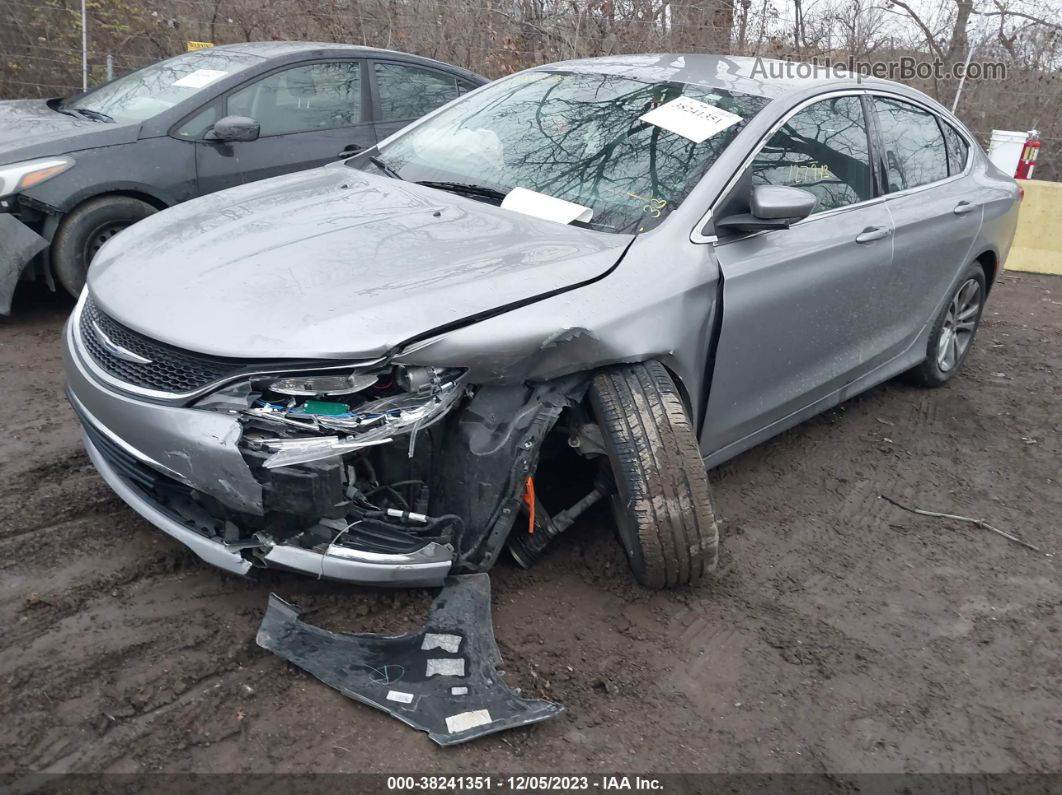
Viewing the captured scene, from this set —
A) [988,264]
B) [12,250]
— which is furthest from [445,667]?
[988,264]

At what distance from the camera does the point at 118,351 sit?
2.82 meters

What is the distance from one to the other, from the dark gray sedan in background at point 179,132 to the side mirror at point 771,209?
2997mm

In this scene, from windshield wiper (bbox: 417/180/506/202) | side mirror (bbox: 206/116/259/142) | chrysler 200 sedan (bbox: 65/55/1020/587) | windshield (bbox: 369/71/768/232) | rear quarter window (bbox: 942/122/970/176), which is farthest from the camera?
side mirror (bbox: 206/116/259/142)

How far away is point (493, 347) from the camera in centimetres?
269

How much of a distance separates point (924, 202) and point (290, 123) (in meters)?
3.89

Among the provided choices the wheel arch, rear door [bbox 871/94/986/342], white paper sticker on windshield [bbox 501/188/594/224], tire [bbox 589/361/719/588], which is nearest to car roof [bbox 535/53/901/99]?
rear door [bbox 871/94/986/342]

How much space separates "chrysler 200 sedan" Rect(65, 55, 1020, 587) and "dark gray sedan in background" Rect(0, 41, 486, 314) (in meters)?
1.77

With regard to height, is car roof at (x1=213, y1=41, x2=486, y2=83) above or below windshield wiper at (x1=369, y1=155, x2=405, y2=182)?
above

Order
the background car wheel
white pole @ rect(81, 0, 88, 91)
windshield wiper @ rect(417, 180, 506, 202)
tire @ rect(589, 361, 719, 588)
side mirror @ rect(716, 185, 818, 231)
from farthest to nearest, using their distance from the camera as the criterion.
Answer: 1. white pole @ rect(81, 0, 88, 91)
2. the background car wheel
3. windshield wiper @ rect(417, 180, 506, 202)
4. side mirror @ rect(716, 185, 818, 231)
5. tire @ rect(589, 361, 719, 588)

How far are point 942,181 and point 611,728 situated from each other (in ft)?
11.8

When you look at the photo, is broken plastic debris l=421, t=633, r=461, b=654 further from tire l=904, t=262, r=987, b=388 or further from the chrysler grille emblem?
tire l=904, t=262, r=987, b=388

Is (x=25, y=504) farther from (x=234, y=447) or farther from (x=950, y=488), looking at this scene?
(x=950, y=488)

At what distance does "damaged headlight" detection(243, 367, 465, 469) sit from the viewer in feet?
8.37

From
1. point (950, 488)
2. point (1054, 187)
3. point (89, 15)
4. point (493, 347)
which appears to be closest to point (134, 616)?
point (493, 347)
